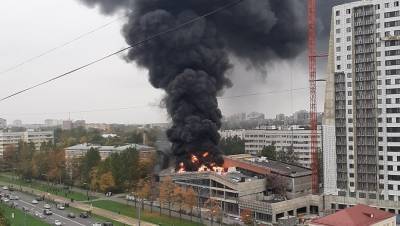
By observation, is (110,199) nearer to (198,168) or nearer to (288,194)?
(198,168)

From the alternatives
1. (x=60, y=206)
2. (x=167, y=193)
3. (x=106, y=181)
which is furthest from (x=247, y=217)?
(x=106, y=181)

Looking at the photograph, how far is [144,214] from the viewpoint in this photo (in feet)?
157

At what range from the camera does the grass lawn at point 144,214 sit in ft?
144

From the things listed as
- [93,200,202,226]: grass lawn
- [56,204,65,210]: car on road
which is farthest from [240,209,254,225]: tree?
[56,204,65,210]: car on road

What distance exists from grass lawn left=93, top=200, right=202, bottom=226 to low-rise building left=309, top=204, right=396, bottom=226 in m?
14.2

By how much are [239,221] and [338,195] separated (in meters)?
9.57

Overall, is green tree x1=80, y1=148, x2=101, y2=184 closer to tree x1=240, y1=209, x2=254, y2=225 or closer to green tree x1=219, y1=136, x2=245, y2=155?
tree x1=240, y1=209, x2=254, y2=225

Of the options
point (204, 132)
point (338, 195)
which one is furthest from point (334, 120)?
point (204, 132)

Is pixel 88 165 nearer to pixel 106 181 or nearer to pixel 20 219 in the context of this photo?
pixel 106 181

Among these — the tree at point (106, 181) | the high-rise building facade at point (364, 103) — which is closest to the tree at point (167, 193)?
the tree at point (106, 181)

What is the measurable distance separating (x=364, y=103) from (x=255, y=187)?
13196 mm

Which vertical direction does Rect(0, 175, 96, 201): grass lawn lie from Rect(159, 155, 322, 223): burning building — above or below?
below

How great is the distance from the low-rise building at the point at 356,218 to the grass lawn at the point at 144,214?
1415 centimetres

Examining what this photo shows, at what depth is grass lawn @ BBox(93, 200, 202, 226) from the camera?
44000mm
